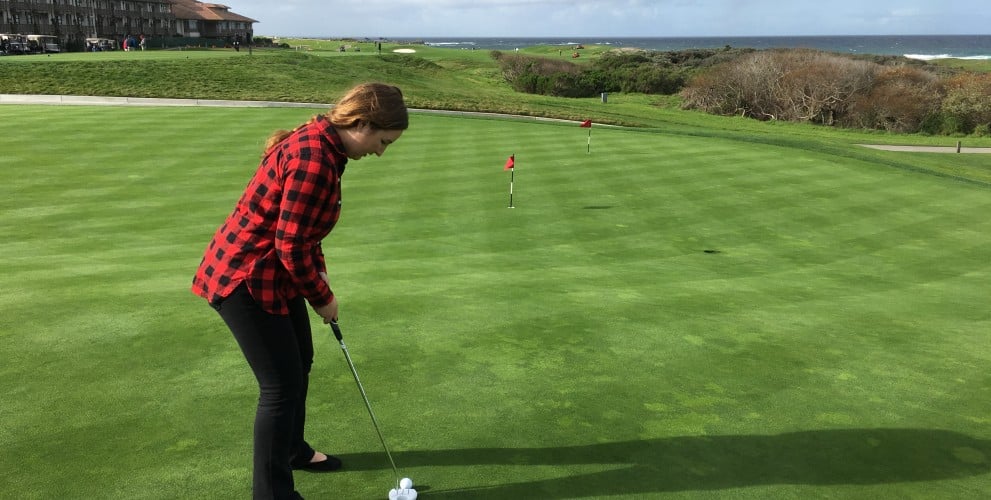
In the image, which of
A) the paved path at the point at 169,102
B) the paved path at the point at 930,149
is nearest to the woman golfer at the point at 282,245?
the paved path at the point at 169,102

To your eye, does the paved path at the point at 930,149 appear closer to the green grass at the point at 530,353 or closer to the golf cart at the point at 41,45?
the green grass at the point at 530,353

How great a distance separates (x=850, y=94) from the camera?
45.1 meters

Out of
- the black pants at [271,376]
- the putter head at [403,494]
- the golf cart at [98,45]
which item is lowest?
the putter head at [403,494]

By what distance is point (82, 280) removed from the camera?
7359 mm

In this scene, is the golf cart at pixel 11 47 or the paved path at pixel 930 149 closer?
the paved path at pixel 930 149

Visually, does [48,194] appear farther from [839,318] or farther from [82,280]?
[839,318]

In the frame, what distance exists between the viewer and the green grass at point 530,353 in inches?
151

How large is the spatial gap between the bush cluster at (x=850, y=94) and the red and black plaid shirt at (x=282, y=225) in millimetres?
48499

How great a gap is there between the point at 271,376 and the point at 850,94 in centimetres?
4974

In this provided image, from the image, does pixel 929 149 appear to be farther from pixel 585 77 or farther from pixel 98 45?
pixel 98 45

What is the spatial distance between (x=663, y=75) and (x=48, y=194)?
59.9m

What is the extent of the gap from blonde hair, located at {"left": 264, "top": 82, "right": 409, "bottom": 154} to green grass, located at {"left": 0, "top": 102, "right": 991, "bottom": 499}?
1922 millimetres

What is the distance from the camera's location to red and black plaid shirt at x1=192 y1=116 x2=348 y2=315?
117 inches

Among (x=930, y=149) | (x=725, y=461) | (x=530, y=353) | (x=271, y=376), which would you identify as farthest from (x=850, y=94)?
(x=271, y=376)
